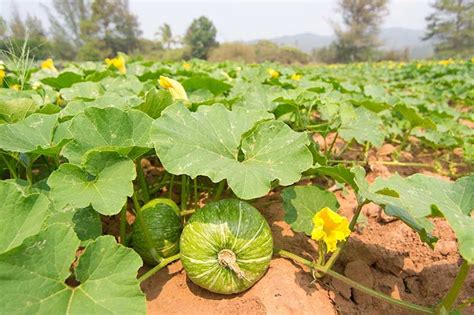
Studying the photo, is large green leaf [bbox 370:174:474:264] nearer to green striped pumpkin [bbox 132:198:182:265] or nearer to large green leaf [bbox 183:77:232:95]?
green striped pumpkin [bbox 132:198:182:265]

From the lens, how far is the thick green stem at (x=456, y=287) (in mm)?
1292

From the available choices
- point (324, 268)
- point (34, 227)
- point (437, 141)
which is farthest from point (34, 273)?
point (437, 141)

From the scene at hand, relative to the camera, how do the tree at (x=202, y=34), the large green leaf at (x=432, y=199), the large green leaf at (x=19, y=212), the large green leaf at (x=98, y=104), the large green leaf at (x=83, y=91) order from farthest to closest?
the tree at (x=202, y=34) → the large green leaf at (x=83, y=91) → the large green leaf at (x=98, y=104) → the large green leaf at (x=19, y=212) → the large green leaf at (x=432, y=199)

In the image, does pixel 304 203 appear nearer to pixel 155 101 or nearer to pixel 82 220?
pixel 155 101

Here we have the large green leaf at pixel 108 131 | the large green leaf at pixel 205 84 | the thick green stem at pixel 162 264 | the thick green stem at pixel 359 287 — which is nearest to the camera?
the thick green stem at pixel 359 287

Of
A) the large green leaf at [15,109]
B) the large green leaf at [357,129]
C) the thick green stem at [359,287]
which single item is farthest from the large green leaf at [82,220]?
the large green leaf at [357,129]

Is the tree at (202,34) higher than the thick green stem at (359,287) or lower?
lower

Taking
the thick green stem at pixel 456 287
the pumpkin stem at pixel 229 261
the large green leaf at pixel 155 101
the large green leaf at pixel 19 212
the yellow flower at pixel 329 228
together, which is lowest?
the pumpkin stem at pixel 229 261

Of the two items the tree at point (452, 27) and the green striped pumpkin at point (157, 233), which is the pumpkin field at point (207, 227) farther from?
the tree at point (452, 27)

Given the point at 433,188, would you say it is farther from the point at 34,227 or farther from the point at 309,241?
the point at 34,227

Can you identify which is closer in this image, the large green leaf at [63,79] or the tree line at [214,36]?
the large green leaf at [63,79]

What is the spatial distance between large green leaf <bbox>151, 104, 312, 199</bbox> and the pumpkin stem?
12.0 inches

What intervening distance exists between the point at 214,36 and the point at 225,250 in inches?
2014

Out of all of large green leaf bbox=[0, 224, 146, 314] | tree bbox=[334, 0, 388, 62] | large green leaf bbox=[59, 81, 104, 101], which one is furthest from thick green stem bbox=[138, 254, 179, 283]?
tree bbox=[334, 0, 388, 62]
